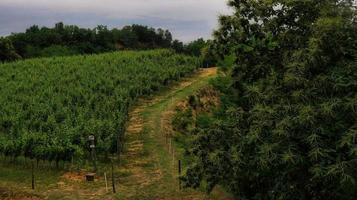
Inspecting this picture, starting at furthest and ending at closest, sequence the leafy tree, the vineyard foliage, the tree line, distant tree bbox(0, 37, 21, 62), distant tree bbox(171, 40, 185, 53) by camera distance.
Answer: distant tree bbox(171, 40, 185, 53)
the tree line
distant tree bbox(0, 37, 21, 62)
the vineyard foliage
the leafy tree

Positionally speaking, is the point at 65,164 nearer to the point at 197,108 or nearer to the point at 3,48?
the point at 197,108

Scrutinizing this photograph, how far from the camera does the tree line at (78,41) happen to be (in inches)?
3416

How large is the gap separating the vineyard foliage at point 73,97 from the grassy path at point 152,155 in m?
1.32

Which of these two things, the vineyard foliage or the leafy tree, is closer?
the leafy tree

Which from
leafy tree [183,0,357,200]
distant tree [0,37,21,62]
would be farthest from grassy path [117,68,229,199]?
distant tree [0,37,21,62]

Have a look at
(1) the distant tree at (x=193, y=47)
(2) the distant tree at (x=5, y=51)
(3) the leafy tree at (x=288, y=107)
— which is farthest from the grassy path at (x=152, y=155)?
(1) the distant tree at (x=193, y=47)

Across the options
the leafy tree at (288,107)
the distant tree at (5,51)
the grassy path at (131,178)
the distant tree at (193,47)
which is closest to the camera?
the leafy tree at (288,107)

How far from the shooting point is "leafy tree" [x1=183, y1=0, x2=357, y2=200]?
47.2 ft

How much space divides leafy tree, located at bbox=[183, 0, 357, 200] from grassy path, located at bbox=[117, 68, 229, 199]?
5.18 m

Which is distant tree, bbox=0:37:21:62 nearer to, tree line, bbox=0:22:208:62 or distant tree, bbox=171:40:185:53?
tree line, bbox=0:22:208:62

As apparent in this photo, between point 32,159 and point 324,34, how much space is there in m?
19.5

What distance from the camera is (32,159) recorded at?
29.2 m

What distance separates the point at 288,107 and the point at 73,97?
99.1ft

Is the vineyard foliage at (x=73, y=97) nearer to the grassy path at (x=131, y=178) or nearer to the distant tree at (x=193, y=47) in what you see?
the grassy path at (x=131, y=178)
